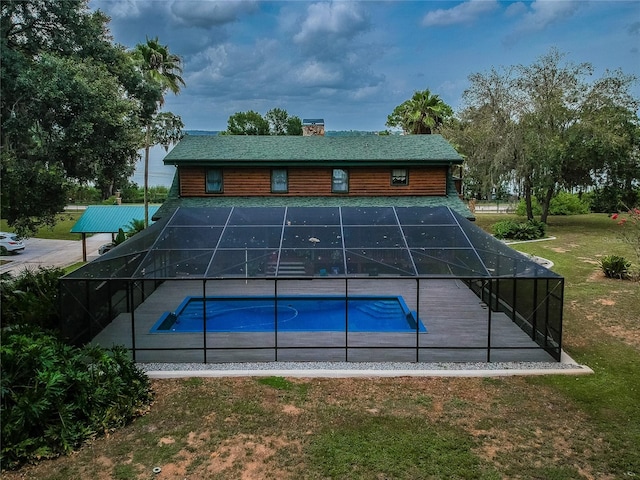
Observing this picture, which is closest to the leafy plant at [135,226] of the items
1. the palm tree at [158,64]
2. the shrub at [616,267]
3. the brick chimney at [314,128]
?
the palm tree at [158,64]

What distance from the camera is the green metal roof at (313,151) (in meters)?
19.4

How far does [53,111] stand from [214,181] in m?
6.74

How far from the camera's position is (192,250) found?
1227 cm

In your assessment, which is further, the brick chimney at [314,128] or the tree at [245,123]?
the tree at [245,123]

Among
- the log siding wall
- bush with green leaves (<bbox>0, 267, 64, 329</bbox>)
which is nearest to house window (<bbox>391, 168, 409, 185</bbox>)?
the log siding wall

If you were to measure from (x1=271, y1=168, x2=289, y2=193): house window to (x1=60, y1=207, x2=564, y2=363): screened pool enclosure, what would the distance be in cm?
458

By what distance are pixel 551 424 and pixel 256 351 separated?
6530 mm

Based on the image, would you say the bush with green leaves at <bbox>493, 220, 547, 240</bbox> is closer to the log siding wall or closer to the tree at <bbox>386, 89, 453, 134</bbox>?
the log siding wall

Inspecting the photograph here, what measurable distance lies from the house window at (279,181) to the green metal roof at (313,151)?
18.4 inches

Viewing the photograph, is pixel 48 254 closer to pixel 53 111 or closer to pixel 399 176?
pixel 53 111

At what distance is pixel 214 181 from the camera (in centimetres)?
1981

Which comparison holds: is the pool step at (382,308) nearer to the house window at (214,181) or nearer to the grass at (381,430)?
the grass at (381,430)

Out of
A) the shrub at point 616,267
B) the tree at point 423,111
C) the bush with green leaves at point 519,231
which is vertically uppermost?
the tree at point 423,111

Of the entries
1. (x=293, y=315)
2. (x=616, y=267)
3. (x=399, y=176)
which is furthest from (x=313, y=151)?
(x=616, y=267)
